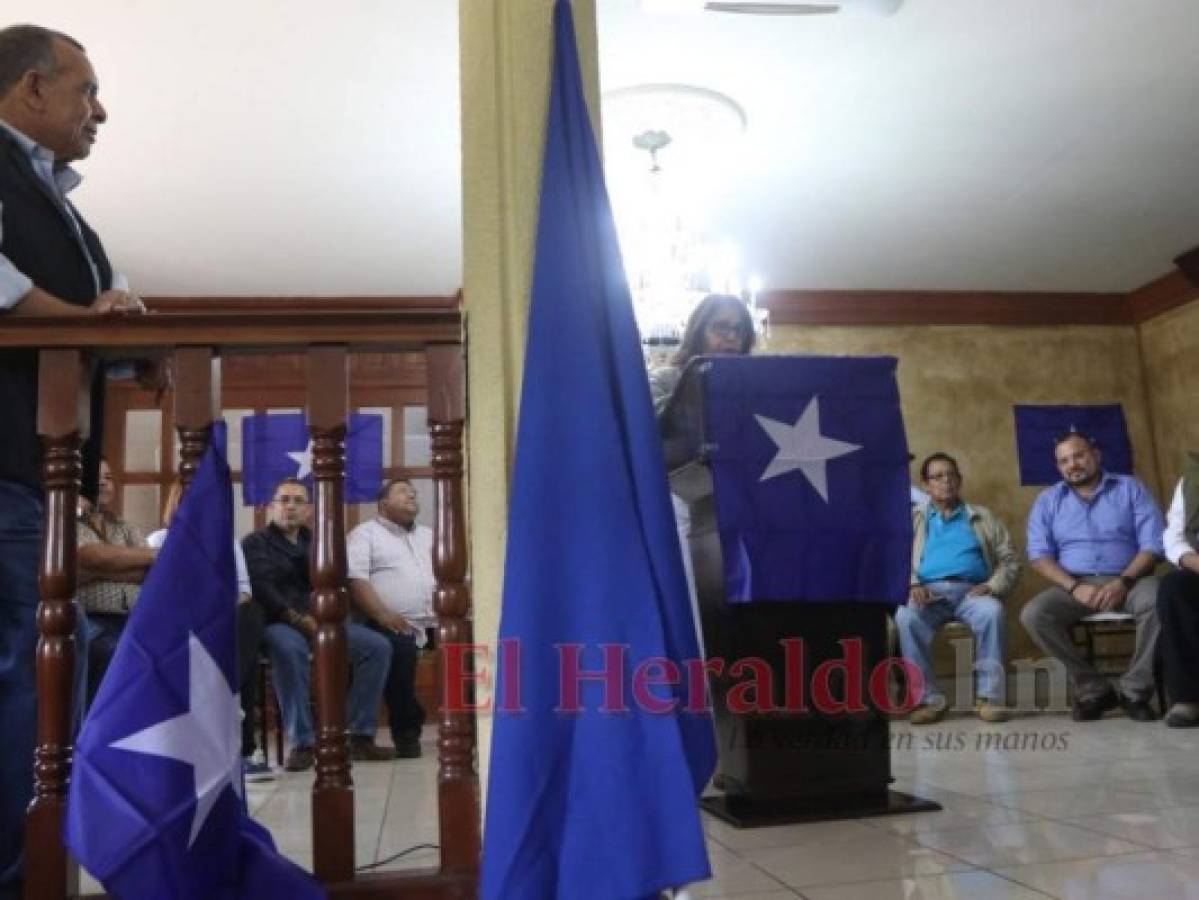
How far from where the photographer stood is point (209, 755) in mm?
1309

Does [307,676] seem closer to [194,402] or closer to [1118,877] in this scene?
[194,402]

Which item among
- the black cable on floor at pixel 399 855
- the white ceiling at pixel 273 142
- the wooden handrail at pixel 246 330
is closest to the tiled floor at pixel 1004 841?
the black cable on floor at pixel 399 855

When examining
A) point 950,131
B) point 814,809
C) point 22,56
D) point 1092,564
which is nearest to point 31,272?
point 22,56

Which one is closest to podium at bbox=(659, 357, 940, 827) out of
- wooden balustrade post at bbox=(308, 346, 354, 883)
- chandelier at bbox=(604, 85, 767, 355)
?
wooden balustrade post at bbox=(308, 346, 354, 883)

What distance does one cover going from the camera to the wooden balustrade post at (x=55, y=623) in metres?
1.36

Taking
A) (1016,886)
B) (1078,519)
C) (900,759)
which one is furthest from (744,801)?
(1078,519)

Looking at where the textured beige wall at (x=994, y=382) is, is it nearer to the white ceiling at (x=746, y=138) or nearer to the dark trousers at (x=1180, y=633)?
the white ceiling at (x=746, y=138)

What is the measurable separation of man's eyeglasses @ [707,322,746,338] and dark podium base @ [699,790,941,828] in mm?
1186

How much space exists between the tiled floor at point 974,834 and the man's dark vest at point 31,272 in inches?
39.9

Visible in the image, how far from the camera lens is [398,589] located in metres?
4.59

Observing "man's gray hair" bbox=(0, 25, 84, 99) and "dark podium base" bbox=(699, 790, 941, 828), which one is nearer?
"man's gray hair" bbox=(0, 25, 84, 99)

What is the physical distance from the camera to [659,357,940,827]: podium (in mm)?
2309

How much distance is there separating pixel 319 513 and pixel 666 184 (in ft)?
11.2

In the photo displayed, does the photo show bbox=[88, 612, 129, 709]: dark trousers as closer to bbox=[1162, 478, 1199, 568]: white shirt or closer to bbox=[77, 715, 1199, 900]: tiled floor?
bbox=[77, 715, 1199, 900]: tiled floor
